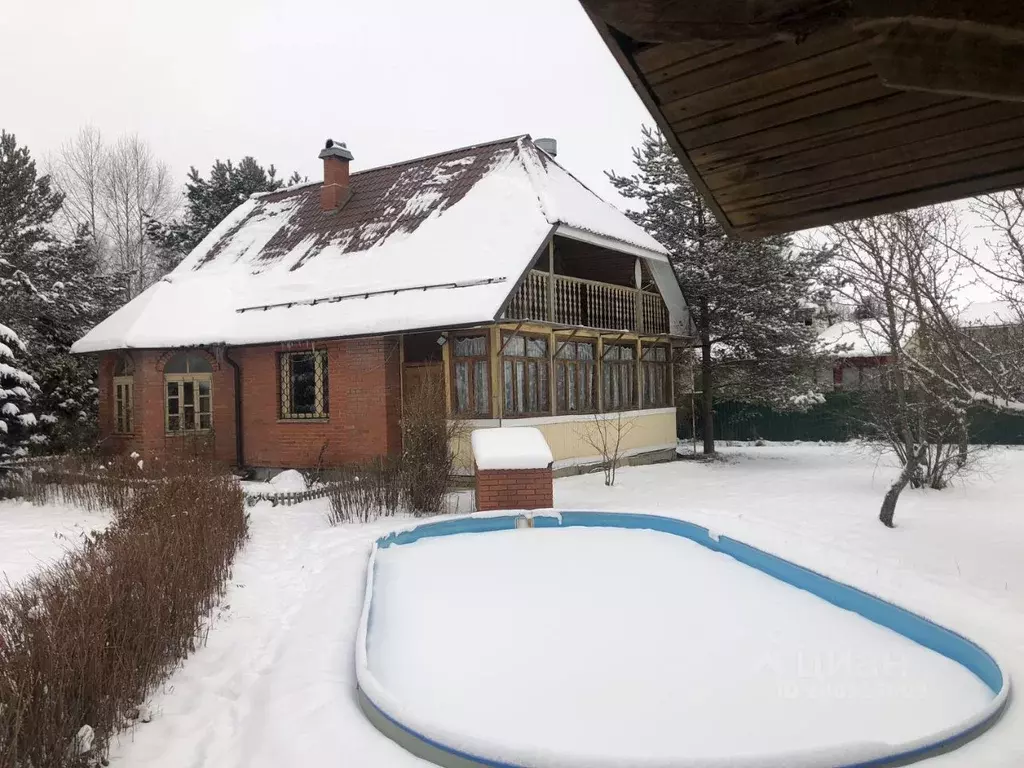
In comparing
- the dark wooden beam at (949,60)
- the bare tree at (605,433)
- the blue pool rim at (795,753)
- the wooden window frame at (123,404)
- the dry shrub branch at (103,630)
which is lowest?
the blue pool rim at (795,753)

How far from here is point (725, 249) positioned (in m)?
18.0

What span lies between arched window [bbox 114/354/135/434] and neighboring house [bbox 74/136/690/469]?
5 centimetres

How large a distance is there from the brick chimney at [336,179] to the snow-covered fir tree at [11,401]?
A: 294 inches

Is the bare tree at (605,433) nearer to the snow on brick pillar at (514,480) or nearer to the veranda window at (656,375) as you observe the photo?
the veranda window at (656,375)

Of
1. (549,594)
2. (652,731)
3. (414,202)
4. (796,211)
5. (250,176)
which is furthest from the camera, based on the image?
(250,176)

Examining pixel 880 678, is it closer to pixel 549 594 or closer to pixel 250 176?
pixel 549 594

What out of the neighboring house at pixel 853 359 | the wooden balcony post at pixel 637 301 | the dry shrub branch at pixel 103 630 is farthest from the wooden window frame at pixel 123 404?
the neighboring house at pixel 853 359

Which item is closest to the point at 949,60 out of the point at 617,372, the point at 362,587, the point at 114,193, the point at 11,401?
the point at 362,587

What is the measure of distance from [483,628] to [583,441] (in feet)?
29.9

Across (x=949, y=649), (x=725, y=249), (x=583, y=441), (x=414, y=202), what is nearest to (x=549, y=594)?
(x=949, y=649)

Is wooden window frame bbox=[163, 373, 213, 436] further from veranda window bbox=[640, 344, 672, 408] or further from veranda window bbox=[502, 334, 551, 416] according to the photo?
veranda window bbox=[640, 344, 672, 408]

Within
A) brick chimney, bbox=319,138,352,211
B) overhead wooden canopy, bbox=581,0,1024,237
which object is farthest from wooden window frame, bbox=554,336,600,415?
overhead wooden canopy, bbox=581,0,1024,237

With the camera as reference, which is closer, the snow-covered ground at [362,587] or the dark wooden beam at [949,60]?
the dark wooden beam at [949,60]

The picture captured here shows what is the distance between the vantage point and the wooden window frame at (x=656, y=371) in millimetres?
17719
